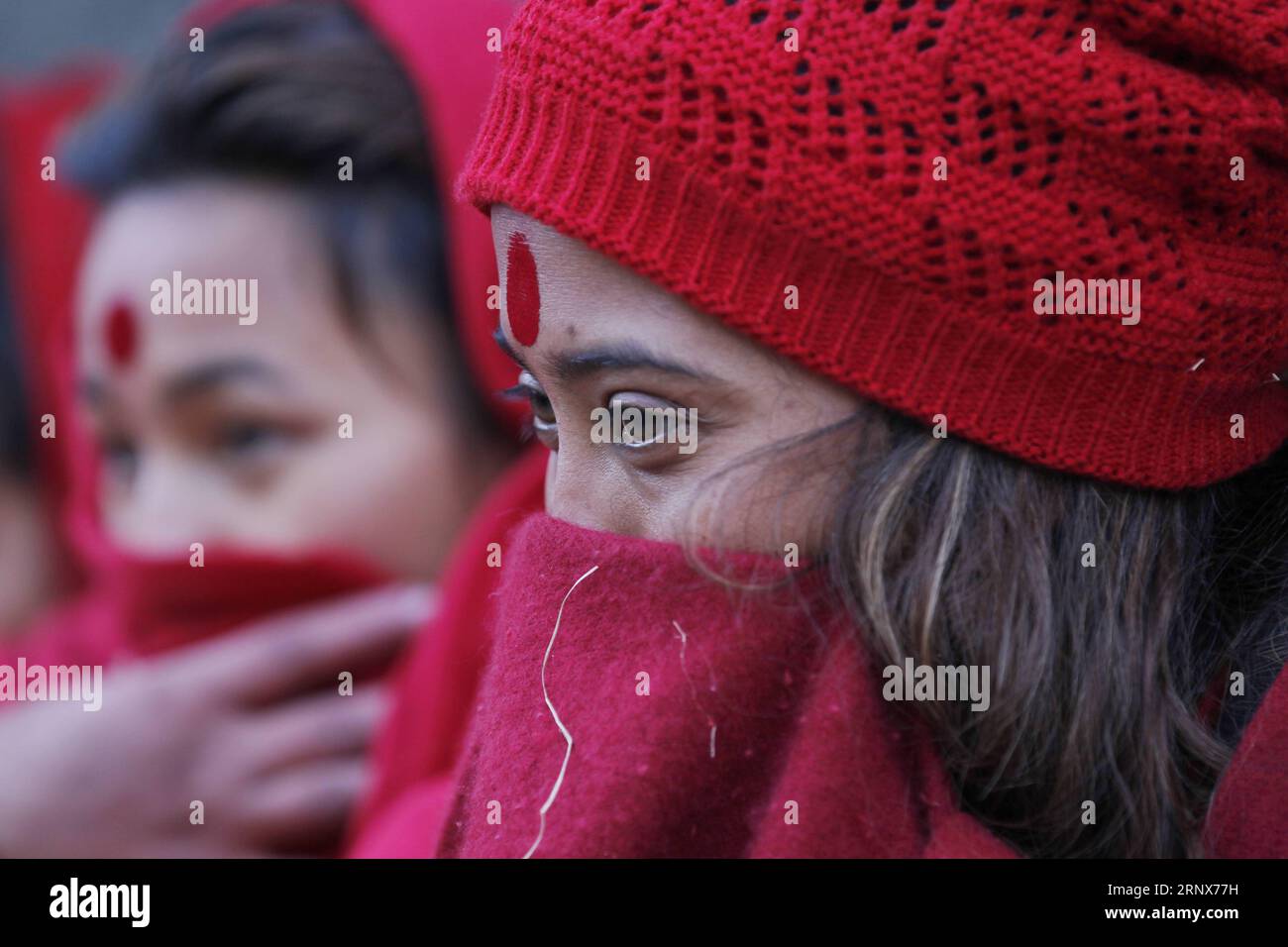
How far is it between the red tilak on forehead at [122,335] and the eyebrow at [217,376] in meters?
0.08

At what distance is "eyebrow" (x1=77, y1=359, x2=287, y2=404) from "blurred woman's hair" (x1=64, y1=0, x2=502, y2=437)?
158 millimetres

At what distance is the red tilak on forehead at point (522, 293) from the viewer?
1191mm

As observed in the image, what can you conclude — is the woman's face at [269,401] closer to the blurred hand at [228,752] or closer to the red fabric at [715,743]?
the blurred hand at [228,752]

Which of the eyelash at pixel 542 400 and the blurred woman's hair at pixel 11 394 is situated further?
the blurred woman's hair at pixel 11 394

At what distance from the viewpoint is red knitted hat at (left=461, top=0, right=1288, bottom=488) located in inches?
42.5

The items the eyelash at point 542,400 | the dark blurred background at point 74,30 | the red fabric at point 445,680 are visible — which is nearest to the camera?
the eyelash at point 542,400

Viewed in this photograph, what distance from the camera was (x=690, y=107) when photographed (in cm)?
111

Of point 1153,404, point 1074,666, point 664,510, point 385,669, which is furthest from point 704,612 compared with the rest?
point 385,669

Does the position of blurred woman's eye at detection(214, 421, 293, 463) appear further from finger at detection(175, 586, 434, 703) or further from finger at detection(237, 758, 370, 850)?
finger at detection(237, 758, 370, 850)

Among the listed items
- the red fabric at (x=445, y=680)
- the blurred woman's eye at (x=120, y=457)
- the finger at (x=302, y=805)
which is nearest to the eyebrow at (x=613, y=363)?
the red fabric at (x=445, y=680)

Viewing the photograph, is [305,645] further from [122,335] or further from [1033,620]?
[1033,620]

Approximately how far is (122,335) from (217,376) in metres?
0.17

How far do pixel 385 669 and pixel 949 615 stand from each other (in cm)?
119
